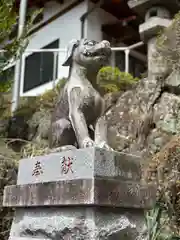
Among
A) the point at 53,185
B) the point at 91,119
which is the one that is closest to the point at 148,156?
the point at 91,119

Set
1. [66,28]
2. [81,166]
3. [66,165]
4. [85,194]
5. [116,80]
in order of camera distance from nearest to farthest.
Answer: [85,194], [81,166], [66,165], [116,80], [66,28]

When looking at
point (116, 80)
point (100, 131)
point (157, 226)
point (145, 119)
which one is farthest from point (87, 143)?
point (116, 80)

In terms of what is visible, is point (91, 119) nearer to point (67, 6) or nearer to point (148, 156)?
point (148, 156)

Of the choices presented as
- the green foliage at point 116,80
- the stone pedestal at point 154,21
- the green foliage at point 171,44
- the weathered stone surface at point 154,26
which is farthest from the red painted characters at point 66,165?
the weathered stone surface at point 154,26

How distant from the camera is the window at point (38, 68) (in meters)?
13.6

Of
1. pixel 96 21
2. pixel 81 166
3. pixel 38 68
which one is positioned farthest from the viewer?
pixel 38 68

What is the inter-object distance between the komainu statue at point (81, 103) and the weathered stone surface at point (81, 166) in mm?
216

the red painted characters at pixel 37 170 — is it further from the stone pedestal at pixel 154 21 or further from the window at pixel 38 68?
the window at pixel 38 68

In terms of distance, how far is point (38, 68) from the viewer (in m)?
14.0

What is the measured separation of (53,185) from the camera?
3.23 meters

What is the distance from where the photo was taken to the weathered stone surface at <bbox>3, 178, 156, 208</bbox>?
2.94m

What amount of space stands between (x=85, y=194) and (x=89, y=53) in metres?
1.46

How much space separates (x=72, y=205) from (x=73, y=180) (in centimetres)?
21

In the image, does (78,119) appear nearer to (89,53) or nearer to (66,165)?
(66,165)
